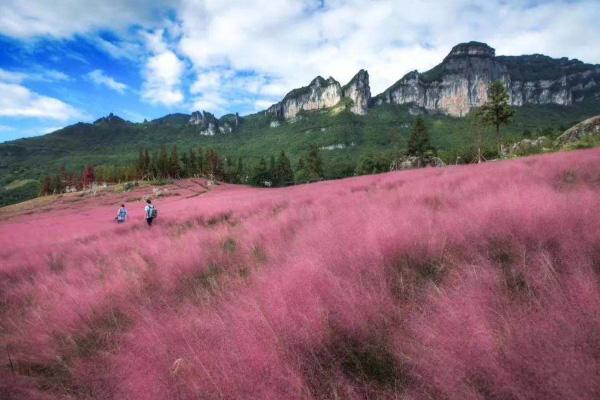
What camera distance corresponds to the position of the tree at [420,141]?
5734 centimetres

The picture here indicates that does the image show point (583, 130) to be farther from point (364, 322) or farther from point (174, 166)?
point (174, 166)

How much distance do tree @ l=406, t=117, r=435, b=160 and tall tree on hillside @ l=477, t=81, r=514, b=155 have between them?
24324 millimetres

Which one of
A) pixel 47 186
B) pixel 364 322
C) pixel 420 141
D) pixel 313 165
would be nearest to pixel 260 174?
pixel 313 165

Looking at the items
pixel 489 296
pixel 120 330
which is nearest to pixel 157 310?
pixel 120 330

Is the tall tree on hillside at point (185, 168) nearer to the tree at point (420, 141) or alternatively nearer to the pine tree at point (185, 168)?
the pine tree at point (185, 168)

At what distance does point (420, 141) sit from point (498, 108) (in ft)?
87.4

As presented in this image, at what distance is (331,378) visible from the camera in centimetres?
187

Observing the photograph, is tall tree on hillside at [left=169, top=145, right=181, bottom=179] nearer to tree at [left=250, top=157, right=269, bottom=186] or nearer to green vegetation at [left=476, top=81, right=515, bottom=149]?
tree at [left=250, top=157, right=269, bottom=186]

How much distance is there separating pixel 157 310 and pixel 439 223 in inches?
138

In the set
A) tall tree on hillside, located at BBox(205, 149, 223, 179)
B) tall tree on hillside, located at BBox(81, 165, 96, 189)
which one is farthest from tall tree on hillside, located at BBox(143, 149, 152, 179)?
tall tree on hillside, located at BBox(81, 165, 96, 189)

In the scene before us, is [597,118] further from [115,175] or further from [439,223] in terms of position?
[115,175]

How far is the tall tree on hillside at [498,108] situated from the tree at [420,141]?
→ 958 inches

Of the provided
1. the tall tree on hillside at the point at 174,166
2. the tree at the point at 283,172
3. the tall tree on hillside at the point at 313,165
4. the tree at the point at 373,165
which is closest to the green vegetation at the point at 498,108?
the tree at the point at 373,165

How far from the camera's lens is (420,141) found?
58438 millimetres
